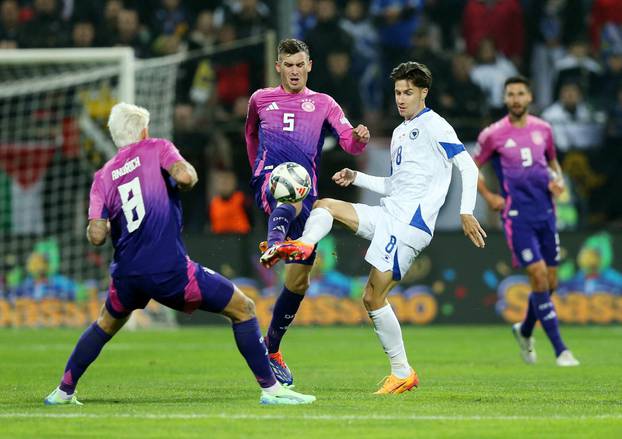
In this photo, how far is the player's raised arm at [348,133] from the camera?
937 cm

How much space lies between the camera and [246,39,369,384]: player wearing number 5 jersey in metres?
9.82

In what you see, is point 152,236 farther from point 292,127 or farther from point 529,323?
point 529,323

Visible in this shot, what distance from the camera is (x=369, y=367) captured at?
39.0 ft

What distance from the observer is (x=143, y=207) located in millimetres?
7938

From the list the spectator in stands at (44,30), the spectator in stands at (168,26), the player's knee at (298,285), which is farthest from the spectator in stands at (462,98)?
the player's knee at (298,285)

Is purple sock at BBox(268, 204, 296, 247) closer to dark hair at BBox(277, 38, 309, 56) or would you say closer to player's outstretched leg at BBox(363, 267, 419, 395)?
player's outstretched leg at BBox(363, 267, 419, 395)

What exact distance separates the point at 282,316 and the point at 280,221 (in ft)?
3.34

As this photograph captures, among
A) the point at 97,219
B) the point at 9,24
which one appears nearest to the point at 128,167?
the point at 97,219

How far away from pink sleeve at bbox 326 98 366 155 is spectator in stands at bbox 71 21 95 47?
10837 mm

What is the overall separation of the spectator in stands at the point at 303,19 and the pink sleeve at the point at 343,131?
9.85 metres

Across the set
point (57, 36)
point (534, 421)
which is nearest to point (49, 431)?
point (534, 421)

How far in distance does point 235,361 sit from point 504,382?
10.7 ft

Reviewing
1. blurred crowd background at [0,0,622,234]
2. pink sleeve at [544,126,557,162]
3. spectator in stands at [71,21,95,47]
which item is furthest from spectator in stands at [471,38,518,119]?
pink sleeve at [544,126,557,162]

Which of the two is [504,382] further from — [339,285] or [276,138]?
[339,285]
